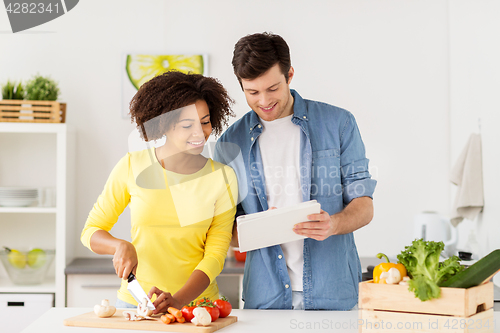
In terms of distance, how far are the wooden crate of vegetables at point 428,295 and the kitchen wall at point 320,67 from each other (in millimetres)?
1639

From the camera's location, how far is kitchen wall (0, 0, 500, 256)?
8.28 feet

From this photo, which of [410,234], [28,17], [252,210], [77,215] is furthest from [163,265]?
[28,17]

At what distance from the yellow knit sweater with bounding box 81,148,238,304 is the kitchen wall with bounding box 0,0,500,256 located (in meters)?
1.35

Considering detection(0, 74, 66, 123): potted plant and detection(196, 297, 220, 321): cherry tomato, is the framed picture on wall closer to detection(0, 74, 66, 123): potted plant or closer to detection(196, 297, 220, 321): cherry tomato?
detection(0, 74, 66, 123): potted plant

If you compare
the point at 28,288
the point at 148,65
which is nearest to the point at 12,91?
the point at 148,65

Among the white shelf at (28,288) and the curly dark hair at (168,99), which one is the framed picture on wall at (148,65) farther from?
the curly dark hair at (168,99)

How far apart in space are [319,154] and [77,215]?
1729 mm

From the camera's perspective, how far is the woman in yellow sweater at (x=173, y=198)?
3.86ft

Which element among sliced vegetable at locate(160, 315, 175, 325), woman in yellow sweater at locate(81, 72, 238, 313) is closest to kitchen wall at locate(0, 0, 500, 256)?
woman in yellow sweater at locate(81, 72, 238, 313)

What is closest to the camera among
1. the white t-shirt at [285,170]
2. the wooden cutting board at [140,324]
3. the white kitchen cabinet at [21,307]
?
the wooden cutting board at [140,324]

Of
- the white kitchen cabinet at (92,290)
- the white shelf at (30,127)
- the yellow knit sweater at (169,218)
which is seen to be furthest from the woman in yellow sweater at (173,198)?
the white shelf at (30,127)

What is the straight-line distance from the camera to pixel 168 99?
1.21 meters

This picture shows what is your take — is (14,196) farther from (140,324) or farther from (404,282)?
(404,282)

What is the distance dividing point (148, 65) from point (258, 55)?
4.82ft
